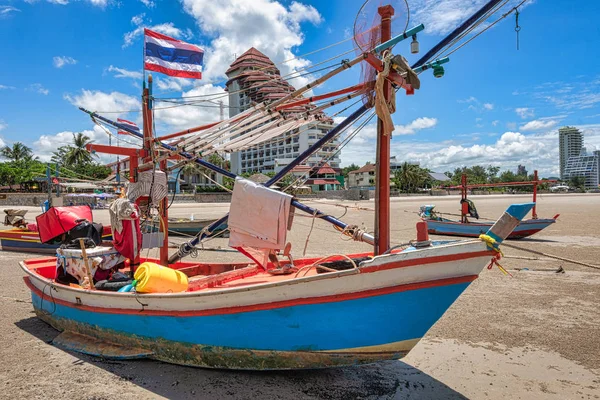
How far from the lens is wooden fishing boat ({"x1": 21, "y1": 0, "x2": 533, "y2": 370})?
3.78 metres

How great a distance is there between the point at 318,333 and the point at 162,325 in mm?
2062

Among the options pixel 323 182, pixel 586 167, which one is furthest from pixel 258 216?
pixel 586 167

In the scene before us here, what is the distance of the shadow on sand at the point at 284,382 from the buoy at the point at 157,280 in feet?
3.45

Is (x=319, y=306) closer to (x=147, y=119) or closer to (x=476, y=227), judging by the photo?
(x=147, y=119)

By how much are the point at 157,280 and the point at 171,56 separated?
5001 mm

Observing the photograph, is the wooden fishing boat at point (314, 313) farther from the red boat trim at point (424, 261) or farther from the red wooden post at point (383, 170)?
the red wooden post at point (383, 170)

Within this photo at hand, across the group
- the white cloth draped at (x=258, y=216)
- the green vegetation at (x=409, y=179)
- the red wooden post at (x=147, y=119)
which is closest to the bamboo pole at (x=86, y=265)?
the red wooden post at (x=147, y=119)

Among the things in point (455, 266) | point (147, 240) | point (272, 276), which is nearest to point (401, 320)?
point (455, 266)

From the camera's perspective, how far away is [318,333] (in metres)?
4.06

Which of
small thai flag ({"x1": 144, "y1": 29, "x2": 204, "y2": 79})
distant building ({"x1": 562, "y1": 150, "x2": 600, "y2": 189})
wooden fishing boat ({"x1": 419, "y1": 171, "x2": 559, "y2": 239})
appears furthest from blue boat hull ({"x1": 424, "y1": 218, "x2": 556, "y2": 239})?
distant building ({"x1": 562, "y1": 150, "x2": 600, "y2": 189})

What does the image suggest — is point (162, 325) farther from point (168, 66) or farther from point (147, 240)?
point (168, 66)

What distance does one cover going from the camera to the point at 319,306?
156 inches

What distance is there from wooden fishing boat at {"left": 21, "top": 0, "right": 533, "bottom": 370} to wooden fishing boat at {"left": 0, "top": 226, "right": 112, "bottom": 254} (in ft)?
32.4

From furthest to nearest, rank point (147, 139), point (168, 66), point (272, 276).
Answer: point (168, 66)
point (147, 139)
point (272, 276)
